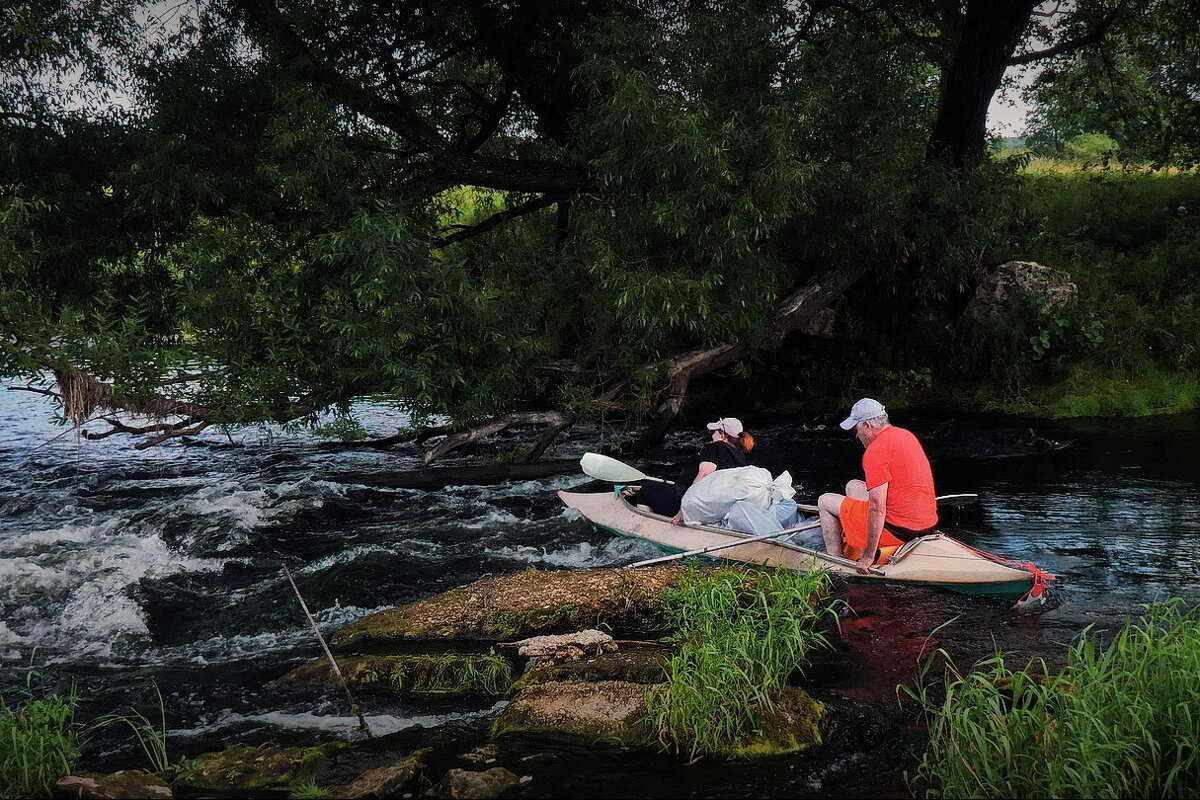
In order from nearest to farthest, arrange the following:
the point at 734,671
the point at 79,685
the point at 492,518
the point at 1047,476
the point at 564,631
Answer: the point at 734,671 < the point at 79,685 < the point at 564,631 < the point at 492,518 < the point at 1047,476

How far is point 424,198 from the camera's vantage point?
43.4 feet

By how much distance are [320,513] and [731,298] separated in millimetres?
5267

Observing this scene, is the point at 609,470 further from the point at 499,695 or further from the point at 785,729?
the point at 785,729

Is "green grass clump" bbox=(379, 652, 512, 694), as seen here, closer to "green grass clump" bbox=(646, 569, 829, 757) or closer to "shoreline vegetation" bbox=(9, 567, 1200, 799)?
"shoreline vegetation" bbox=(9, 567, 1200, 799)

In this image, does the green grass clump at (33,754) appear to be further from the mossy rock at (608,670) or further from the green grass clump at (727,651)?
the green grass clump at (727,651)

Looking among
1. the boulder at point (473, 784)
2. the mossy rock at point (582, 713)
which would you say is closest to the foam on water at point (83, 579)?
the mossy rock at point (582, 713)

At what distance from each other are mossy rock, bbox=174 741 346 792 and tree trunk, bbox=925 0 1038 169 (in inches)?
466

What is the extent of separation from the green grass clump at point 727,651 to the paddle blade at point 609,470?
9.10ft

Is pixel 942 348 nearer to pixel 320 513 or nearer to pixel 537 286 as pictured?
pixel 537 286

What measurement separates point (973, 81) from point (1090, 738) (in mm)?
12140

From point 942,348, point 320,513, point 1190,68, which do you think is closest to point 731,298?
point 320,513

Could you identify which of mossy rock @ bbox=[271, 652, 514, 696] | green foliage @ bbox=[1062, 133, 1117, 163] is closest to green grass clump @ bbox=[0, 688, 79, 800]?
mossy rock @ bbox=[271, 652, 514, 696]

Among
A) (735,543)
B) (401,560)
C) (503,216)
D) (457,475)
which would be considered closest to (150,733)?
(401,560)

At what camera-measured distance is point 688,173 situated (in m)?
10.4
